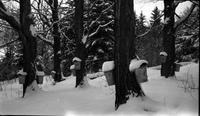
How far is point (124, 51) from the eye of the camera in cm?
480

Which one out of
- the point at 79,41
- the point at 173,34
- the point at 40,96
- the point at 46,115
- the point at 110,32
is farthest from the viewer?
the point at 110,32

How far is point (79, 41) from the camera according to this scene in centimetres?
922

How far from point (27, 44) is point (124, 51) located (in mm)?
4183

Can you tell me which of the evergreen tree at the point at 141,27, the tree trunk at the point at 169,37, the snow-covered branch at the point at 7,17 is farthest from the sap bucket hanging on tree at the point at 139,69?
the evergreen tree at the point at 141,27

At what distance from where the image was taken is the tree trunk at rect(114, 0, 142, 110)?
4738mm

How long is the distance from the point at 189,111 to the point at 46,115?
8.51 feet

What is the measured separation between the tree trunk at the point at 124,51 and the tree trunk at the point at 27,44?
3827 millimetres

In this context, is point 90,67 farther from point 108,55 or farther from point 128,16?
point 128,16

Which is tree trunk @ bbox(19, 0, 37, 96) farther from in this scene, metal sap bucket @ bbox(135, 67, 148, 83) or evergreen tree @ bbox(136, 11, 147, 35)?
evergreen tree @ bbox(136, 11, 147, 35)

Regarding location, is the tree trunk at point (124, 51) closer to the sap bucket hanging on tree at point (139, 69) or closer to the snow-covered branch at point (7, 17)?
the sap bucket hanging on tree at point (139, 69)

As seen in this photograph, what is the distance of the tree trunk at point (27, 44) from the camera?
7.69 metres

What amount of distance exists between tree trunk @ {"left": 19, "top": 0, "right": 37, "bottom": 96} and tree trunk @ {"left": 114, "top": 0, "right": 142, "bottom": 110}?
3.83m

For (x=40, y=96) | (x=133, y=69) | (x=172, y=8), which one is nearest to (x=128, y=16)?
(x=133, y=69)

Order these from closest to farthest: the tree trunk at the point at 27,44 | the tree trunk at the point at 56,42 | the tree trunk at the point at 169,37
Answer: the tree trunk at the point at 27,44
the tree trunk at the point at 169,37
the tree trunk at the point at 56,42
